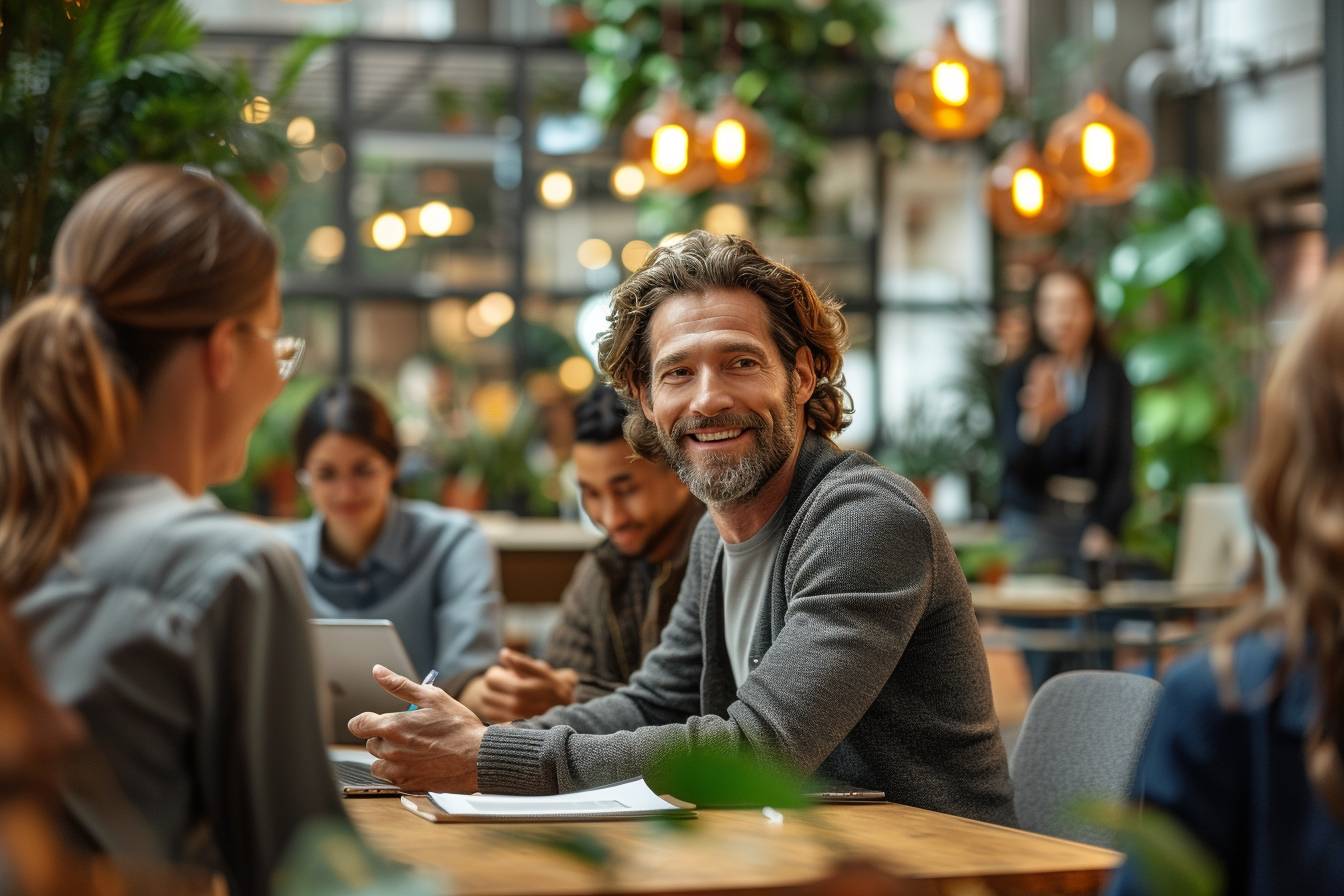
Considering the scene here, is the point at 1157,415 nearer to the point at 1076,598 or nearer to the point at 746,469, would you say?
the point at 1076,598

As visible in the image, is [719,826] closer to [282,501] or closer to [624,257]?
[282,501]

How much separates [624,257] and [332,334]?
1.99 meters

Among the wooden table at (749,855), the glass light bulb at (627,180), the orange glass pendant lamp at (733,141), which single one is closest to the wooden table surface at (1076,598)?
the orange glass pendant lamp at (733,141)

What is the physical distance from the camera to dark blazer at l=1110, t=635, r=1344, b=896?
3.70ft

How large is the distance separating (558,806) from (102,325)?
76cm

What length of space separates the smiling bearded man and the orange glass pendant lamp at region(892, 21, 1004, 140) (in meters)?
4.71

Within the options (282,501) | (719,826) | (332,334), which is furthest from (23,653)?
(332,334)

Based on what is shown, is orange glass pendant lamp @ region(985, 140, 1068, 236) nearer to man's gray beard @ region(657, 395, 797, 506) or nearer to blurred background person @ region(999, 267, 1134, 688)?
blurred background person @ region(999, 267, 1134, 688)

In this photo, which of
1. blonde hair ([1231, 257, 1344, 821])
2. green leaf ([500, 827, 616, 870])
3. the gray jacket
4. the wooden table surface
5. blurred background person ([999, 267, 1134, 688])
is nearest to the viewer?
green leaf ([500, 827, 616, 870])

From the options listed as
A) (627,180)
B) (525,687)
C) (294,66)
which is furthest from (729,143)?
(525,687)

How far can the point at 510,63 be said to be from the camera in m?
10.6

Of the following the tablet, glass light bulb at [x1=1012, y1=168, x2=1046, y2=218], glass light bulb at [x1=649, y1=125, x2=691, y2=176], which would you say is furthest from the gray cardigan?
glass light bulb at [x1=1012, y1=168, x2=1046, y2=218]

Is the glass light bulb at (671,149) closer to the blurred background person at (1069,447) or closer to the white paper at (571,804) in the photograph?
the blurred background person at (1069,447)

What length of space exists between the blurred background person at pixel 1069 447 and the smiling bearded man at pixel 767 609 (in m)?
4.04
